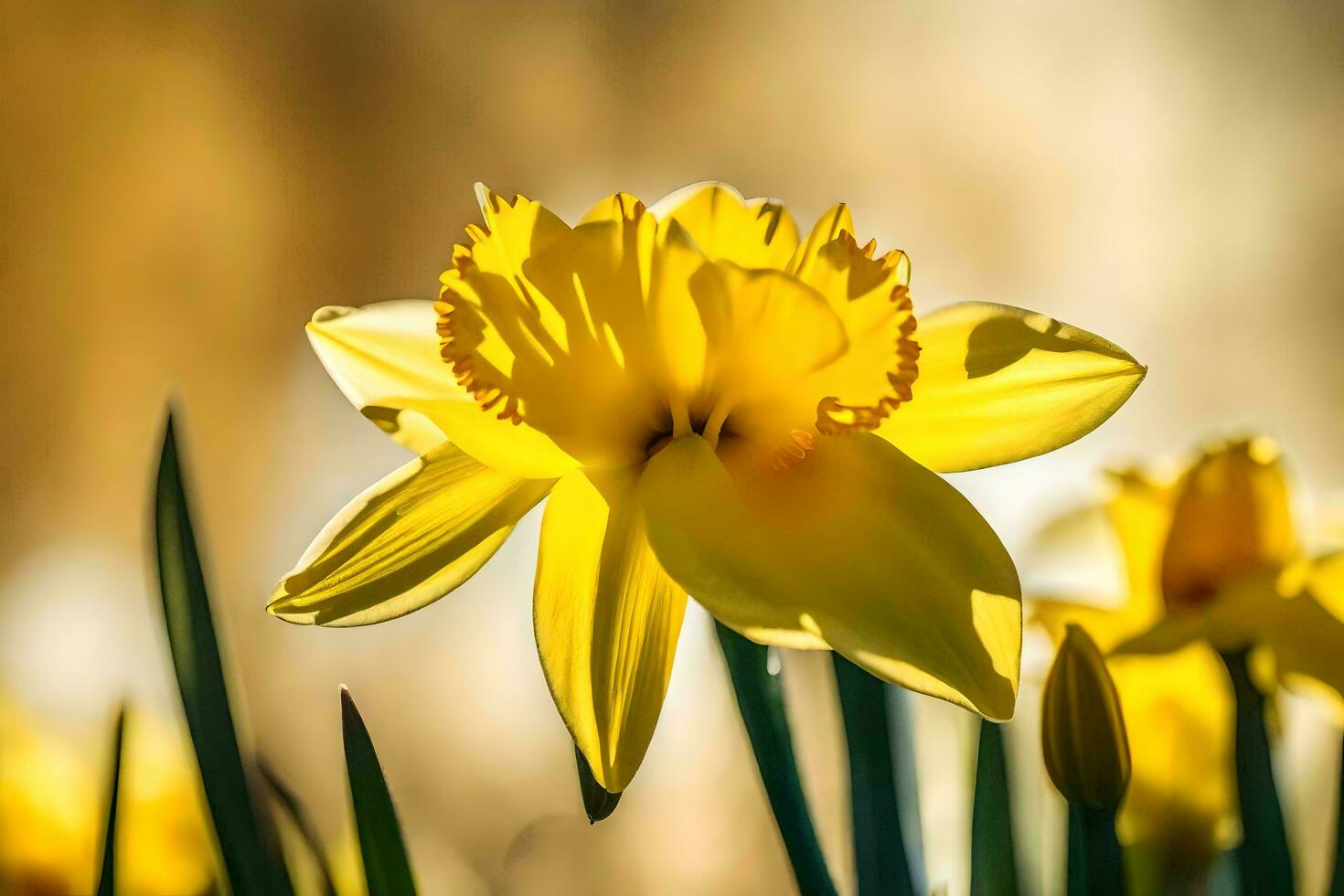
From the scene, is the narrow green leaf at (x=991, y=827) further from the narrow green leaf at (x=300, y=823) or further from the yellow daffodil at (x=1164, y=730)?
the narrow green leaf at (x=300, y=823)

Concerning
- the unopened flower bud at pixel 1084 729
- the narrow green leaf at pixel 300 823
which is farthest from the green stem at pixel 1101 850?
the narrow green leaf at pixel 300 823

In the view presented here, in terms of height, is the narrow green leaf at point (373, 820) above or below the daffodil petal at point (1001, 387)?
below

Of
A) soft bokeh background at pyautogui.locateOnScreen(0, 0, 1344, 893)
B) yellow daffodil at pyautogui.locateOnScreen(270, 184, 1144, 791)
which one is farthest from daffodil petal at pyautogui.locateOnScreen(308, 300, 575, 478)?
soft bokeh background at pyautogui.locateOnScreen(0, 0, 1344, 893)

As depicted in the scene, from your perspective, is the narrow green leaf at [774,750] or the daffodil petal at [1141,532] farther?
the daffodil petal at [1141,532]

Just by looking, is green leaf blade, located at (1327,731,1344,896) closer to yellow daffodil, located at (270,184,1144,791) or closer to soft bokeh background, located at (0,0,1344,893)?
yellow daffodil, located at (270,184,1144,791)

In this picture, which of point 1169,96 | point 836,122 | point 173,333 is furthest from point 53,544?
point 1169,96

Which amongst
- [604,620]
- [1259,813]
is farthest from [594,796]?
[1259,813]
